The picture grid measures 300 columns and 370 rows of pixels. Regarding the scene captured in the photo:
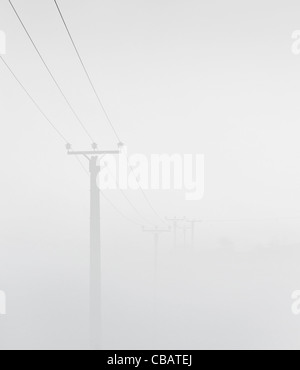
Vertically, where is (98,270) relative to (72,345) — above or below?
above

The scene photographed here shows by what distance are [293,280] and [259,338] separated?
182ft

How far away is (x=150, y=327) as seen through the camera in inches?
1693

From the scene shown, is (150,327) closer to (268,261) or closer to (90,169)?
(90,169)

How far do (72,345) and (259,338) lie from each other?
45.3 ft

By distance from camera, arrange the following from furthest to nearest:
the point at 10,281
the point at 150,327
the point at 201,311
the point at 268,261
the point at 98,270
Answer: the point at 268,261, the point at 10,281, the point at 201,311, the point at 150,327, the point at 98,270

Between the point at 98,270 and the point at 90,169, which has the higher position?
the point at 90,169

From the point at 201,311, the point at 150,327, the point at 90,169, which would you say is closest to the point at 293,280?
the point at 201,311

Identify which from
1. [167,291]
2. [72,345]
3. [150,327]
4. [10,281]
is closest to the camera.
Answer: [72,345]

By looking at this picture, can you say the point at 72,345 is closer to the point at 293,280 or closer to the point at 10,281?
the point at 10,281

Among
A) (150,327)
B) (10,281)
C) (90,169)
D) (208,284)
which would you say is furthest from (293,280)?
(90,169)

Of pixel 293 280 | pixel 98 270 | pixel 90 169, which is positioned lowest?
pixel 293 280
